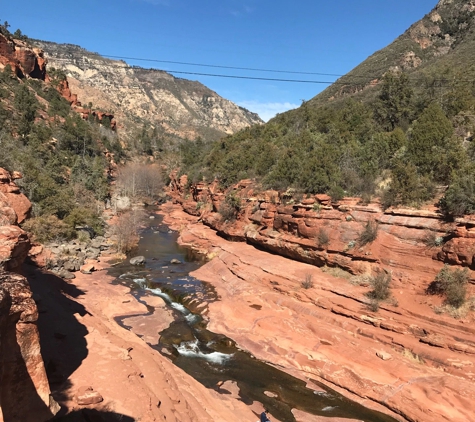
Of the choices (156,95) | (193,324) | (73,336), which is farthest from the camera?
(156,95)

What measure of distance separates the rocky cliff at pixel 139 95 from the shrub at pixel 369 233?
9456 centimetres

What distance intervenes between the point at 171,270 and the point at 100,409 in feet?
53.1

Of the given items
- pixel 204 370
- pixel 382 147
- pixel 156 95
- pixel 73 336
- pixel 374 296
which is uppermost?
pixel 156 95

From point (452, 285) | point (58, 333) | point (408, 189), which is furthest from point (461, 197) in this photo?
point (58, 333)

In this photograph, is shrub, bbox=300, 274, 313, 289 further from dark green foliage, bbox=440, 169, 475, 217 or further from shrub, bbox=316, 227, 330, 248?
dark green foliage, bbox=440, 169, 475, 217

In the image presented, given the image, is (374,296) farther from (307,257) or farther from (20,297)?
(20,297)

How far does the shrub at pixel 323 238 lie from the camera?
19.7 m

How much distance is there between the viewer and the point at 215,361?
13188mm

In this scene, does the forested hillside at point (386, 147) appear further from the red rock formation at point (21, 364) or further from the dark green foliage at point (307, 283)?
the red rock formation at point (21, 364)

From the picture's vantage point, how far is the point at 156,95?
15750 centimetres

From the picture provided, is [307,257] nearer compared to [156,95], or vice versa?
[307,257]

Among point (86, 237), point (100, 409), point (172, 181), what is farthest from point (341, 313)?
point (172, 181)

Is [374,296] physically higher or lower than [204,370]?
higher

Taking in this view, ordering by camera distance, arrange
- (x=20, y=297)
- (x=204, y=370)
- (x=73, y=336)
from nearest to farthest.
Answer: (x=20, y=297), (x=73, y=336), (x=204, y=370)
